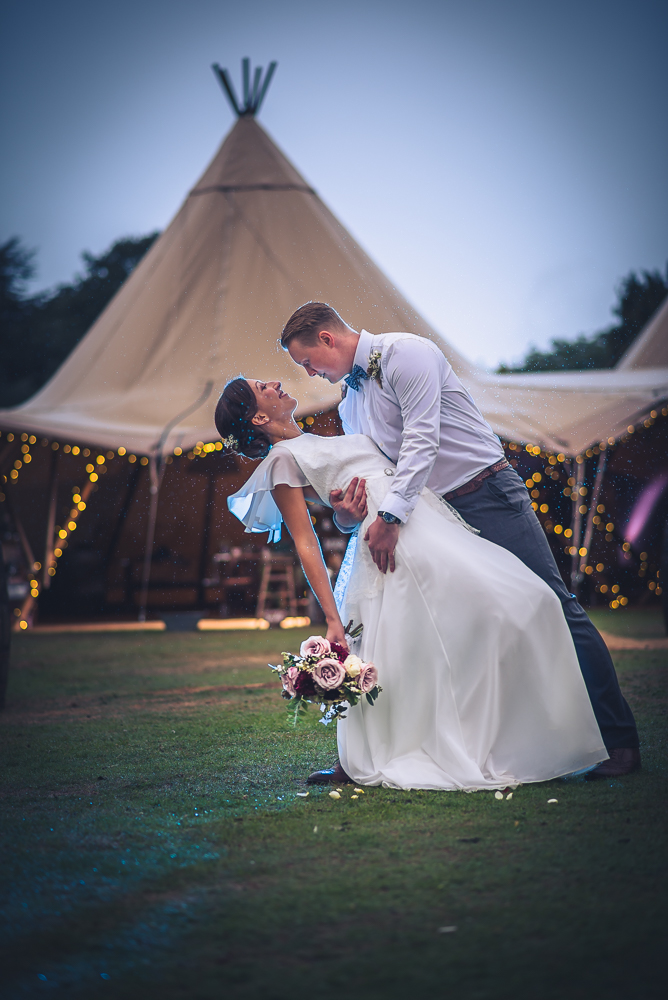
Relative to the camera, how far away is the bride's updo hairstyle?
2727 millimetres

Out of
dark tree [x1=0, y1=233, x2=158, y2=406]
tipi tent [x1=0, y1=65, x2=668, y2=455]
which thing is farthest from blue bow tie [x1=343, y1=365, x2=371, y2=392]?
dark tree [x1=0, y1=233, x2=158, y2=406]

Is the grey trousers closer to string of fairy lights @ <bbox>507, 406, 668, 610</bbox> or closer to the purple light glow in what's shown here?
string of fairy lights @ <bbox>507, 406, 668, 610</bbox>

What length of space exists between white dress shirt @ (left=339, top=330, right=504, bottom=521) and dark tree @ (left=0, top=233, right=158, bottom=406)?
67.9 ft

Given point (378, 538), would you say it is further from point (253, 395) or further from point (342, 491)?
point (253, 395)

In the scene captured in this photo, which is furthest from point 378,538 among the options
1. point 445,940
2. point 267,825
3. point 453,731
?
point 445,940

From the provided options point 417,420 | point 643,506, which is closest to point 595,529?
point 643,506

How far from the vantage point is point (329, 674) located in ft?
7.86

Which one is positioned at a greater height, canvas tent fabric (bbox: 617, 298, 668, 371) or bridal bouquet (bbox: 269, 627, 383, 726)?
canvas tent fabric (bbox: 617, 298, 668, 371)

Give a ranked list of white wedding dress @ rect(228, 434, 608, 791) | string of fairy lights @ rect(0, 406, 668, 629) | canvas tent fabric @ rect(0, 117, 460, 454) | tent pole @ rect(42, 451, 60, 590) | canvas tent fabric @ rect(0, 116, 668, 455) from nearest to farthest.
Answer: white wedding dress @ rect(228, 434, 608, 791) → canvas tent fabric @ rect(0, 116, 668, 455) → canvas tent fabric @ rect(0, 117, 460, 454) → string of fairy lights @ rect(0, 406, 668, 629) → tent pole @ rect(42, 451, 60, 590)

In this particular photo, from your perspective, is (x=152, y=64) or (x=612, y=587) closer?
(x=612, y=587)

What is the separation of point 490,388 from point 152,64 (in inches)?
609

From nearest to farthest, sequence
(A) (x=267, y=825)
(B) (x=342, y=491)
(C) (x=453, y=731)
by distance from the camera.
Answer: (A) (x=267, y=825)
(C) (x=453, y=731)
(B) (x=342, y=491)

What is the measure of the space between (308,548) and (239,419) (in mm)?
483

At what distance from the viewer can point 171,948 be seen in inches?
56.0
